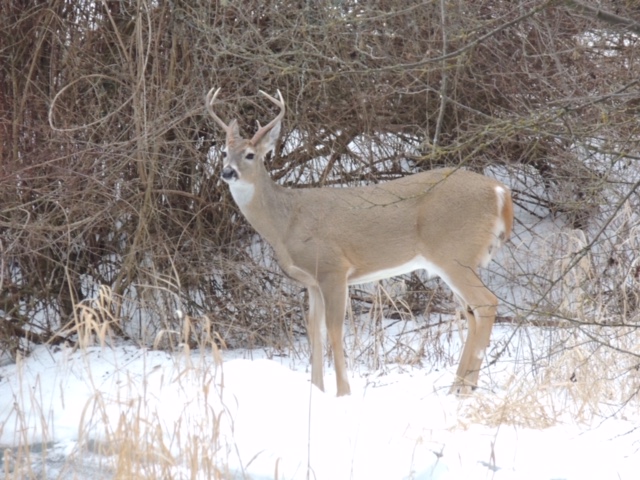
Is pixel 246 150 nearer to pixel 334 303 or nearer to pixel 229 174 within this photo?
pixel 229 174

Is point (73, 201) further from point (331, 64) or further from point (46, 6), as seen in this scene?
point (331, 64)

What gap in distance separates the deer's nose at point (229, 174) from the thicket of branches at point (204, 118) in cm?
114

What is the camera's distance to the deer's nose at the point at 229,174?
273 inches

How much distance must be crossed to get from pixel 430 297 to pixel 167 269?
2124mm

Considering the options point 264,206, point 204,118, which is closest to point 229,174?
point 264,206

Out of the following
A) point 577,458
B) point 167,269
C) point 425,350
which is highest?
point 167,269

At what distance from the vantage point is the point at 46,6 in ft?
27.8

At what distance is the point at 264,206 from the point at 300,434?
2.43 m

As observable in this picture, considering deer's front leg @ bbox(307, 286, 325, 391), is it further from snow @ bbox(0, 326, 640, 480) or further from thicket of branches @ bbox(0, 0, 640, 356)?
thicket of branches @ bbox(0, 0, 640, 356)

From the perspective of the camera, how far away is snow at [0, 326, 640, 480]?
4.58 meters

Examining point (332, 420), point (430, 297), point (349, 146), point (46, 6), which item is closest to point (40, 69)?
point (46, 6)

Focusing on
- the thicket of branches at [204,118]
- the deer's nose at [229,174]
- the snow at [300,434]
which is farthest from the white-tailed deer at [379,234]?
the thicket of branches at [204,118]

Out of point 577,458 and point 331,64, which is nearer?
point 577,458

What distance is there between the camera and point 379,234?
279 inches
